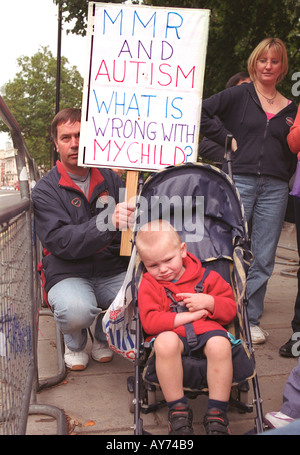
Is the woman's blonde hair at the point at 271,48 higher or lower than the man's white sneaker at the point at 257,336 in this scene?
higher

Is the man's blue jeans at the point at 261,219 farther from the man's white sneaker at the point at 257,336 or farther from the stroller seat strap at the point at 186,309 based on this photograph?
the stroller seat strap at the point at 186,309

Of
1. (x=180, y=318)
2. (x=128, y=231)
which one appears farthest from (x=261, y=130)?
(x=180, y=318)

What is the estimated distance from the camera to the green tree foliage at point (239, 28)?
30.6 ft

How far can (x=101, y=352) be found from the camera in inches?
152

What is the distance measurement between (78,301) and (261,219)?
1685mm

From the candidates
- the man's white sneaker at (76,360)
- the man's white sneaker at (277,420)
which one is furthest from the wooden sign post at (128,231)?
the man's white sneaker at (277,420)

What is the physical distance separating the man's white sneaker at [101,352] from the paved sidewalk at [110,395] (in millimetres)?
48

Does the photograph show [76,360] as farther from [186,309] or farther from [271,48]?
[271,48]

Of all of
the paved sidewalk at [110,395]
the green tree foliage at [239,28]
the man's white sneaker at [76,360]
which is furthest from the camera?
the green tree foliage at [239,28]

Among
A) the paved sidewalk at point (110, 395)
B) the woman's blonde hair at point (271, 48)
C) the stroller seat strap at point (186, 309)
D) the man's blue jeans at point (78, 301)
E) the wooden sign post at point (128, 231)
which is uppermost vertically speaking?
the woman's blonde hair at point (271, 48)

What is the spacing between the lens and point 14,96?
36.8 m

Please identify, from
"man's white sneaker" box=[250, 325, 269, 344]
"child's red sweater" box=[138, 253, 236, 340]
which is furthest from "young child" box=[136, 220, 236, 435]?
"man's white sneaker" box=[250, 325, 269, 344]

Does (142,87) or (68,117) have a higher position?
(142,87)

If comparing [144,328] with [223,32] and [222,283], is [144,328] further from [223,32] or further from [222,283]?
[223,32]
